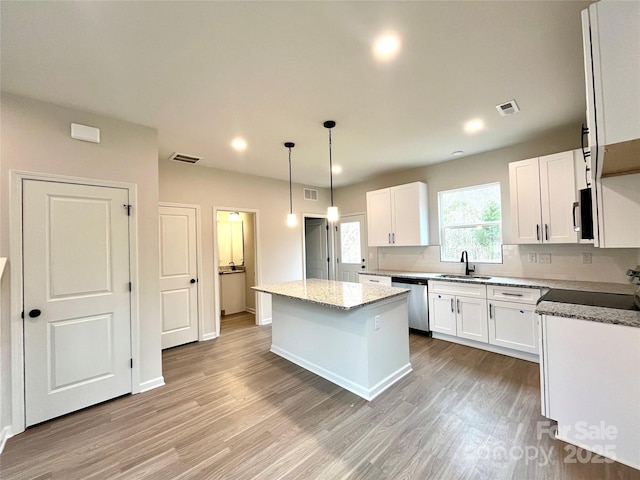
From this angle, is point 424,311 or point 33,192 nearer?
point 33,192

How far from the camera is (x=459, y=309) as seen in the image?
11.8 ft

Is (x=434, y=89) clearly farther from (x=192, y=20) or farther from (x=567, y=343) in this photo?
(x=567, y=343)

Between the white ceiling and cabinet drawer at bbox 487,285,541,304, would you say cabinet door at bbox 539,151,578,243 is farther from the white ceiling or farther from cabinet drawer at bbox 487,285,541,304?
cabinet drawer at bbox 487,285,541,304

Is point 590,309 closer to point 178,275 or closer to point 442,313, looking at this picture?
point 442,313

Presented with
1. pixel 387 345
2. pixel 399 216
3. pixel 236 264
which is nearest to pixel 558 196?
pixel 399 216

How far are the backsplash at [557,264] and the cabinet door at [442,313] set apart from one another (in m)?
0.68

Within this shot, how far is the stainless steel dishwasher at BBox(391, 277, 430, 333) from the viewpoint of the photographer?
3.96m

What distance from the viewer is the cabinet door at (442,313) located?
3.66 metres

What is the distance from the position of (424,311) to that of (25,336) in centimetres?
434

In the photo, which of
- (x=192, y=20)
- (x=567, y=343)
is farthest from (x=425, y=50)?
(x=567, y=343)

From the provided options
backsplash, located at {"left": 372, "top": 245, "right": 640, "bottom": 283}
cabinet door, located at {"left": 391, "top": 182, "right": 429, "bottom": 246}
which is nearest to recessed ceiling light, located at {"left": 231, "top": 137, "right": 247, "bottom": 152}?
cabinet door, located at {"left": 391, "top": 182, "right": 429, "bottom": 246}

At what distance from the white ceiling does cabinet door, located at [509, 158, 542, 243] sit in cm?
48

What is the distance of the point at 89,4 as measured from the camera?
4.66 feet

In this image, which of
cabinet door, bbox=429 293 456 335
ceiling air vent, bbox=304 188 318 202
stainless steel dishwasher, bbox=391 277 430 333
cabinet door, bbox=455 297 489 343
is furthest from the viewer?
ceiling air vent, bbox=304 188 318 202
